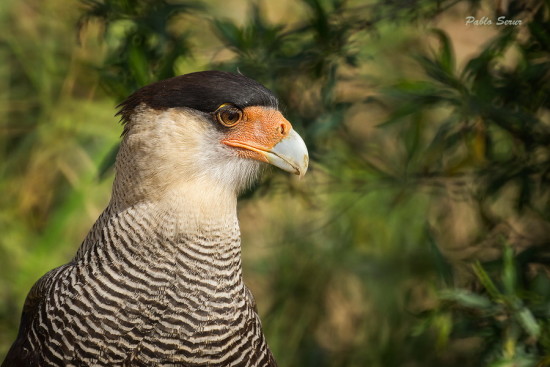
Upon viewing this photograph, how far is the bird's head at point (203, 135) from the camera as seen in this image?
316 centimetres

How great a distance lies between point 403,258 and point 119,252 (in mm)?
2744

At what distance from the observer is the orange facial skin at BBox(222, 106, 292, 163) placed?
10.8ft

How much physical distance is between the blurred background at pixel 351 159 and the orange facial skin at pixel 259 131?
2.72 ft

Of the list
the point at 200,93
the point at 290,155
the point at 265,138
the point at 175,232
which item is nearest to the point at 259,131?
the point at 265,138

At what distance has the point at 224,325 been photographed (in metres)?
3.27

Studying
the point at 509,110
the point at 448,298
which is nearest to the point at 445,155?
the point at 509,110

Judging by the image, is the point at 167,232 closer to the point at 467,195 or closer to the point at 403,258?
the point at 467,195

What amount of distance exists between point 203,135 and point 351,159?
1.73m

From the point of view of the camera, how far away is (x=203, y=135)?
3236mm

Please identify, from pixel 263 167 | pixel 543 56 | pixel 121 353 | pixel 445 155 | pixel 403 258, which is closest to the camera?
pixel 121 353

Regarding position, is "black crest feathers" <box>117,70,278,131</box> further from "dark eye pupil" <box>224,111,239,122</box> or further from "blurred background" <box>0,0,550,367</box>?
"blurred background" <box>0,0,550,367</box>

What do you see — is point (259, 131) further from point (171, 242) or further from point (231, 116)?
point (171, 242)

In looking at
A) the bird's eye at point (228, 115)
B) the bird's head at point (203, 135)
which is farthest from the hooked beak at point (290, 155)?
the bird's eye at point (228, 115)

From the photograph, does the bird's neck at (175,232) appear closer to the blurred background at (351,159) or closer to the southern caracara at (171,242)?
the southern caracara at (171,242)
